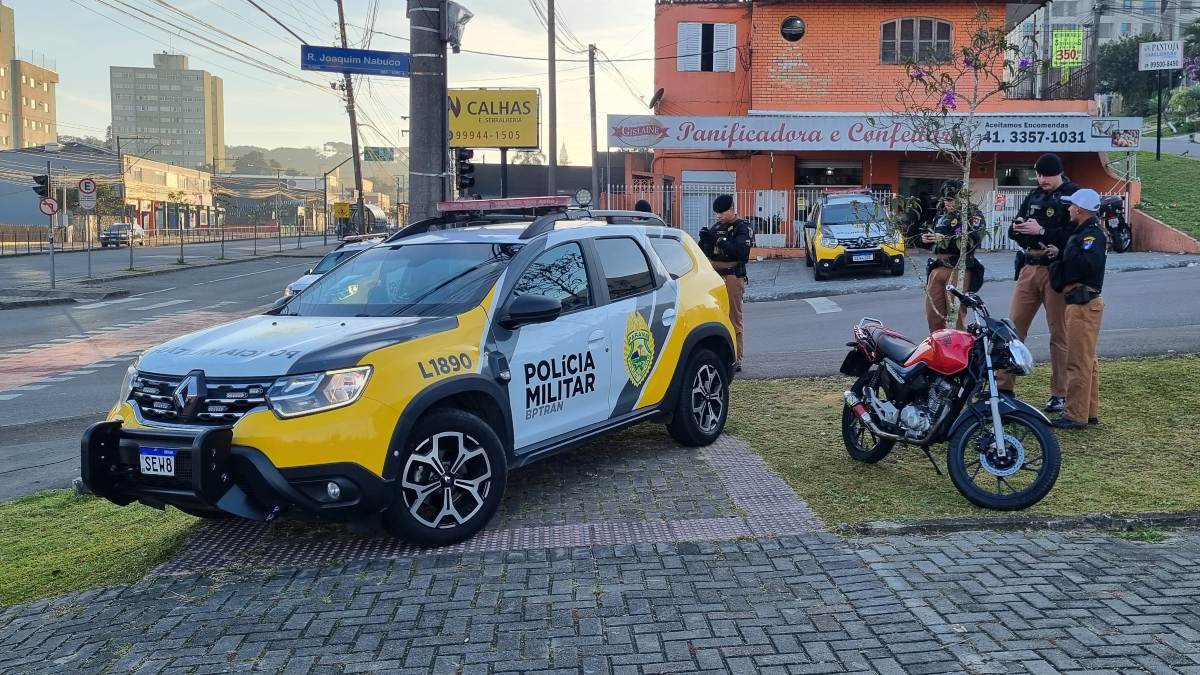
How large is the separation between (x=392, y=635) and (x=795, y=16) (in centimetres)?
2802

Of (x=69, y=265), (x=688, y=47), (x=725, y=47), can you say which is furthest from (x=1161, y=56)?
(x=69, y=265)

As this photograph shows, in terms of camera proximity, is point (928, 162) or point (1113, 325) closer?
point (1113, 325)

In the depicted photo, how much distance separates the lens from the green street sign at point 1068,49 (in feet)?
99.3

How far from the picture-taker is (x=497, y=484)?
5.42 meters

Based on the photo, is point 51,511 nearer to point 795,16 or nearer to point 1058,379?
point 1058,379

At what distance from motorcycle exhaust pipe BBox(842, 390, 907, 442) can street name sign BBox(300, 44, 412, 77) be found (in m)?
7.16

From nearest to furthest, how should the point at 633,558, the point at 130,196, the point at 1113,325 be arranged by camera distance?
the point at 633,558 < the point at 1113,325 < the point at 130,196

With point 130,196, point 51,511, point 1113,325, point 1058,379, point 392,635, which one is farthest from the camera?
point 130,196

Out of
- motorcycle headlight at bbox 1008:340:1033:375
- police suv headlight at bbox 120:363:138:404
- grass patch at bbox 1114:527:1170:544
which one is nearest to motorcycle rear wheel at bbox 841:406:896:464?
motorcycle headlight at bbox 1008:340:1033:375

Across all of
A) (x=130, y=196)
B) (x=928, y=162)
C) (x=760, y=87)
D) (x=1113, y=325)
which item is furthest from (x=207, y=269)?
(x=130, y=196)

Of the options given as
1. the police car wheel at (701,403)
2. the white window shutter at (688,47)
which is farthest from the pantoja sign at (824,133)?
the police car wheel at (701,403)

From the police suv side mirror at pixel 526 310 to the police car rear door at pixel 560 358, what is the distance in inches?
4.9

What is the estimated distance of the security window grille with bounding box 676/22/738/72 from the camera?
1225 inches

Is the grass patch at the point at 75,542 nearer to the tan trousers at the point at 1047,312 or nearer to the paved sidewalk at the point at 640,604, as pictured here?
the paved sidewalk at the point at 640,604
